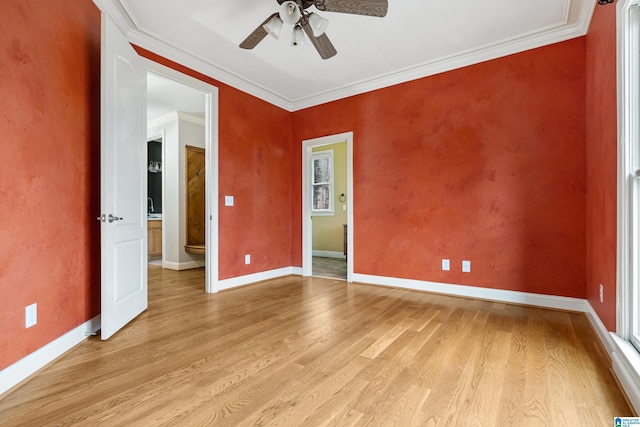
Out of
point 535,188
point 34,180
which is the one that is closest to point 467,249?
point 535,188

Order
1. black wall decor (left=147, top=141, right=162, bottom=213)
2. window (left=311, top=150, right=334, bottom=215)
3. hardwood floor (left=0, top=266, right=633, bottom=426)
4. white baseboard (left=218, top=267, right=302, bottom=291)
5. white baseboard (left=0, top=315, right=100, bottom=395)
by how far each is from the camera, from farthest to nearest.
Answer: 1. black wall decor (left=147, top=141, right=162, bottom=213)
2. window (left=311, top=150, right=334, bottom=215)
3. white baseboard (left=218, top=267, right=302, bottom=291)
4. white baseboard (left=0, top=315, right=100, bottom=395)
5. hardwood floor (left=0, top=266, right=633, bottom=426)

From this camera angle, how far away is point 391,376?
1.64 meters

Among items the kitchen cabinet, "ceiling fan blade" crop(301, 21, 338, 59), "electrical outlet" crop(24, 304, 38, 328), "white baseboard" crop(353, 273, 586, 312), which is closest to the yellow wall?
"white baseboard" crop(353, 273, 586, 312)

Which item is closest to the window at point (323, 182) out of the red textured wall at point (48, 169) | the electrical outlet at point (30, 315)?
the red textured wall at point (48, 169)

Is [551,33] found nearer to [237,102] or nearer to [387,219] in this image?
[387,219]

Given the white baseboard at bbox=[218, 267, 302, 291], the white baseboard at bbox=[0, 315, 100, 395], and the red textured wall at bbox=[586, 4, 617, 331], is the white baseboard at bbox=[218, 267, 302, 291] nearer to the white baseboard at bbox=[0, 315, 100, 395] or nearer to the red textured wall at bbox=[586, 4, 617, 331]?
the white baseboard at bbox=[0, 315, 100, 395]

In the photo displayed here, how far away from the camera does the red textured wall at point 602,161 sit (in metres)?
1.84

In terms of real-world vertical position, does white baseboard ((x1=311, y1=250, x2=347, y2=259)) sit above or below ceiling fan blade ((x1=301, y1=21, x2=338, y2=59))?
below

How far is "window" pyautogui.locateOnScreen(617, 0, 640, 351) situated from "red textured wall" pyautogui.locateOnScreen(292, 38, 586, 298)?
1.16m

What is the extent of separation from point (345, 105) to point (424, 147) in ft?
4.18

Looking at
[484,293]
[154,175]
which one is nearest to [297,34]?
[484,293]

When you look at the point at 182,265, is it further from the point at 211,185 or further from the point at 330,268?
the point at 330,268

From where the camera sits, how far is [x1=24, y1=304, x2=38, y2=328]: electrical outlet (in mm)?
1649

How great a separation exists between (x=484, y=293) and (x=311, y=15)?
9.80ft
